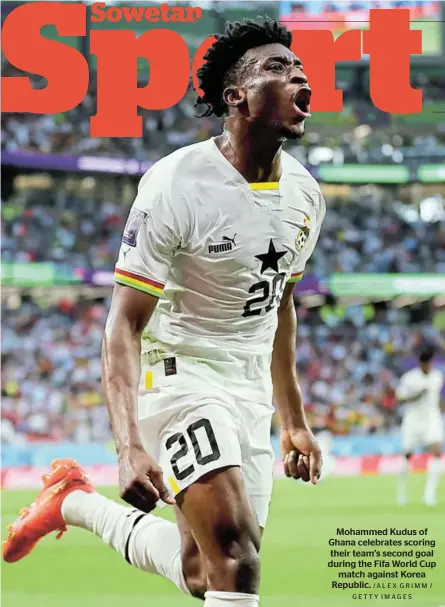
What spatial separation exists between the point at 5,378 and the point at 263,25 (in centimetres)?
1525

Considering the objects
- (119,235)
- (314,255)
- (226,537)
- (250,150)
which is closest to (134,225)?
(250,150)

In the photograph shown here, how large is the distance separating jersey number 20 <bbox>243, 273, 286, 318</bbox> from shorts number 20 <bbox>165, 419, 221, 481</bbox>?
17.8 inches

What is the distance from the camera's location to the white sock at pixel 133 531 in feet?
12.8

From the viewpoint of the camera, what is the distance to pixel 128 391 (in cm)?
318

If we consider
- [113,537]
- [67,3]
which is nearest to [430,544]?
[113,537]

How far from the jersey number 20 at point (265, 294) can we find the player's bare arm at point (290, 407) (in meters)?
0.31

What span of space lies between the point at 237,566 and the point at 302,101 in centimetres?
148

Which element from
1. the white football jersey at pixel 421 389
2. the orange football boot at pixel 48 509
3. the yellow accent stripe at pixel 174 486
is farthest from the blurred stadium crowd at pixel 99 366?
the yellow accent stripe at pixel 174 486

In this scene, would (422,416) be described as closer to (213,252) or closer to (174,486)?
(213,252)

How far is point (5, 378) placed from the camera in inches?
719

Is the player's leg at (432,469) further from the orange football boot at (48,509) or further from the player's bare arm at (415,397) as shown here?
the orange football boot at (48,509)

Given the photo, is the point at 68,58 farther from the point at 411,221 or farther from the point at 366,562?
the point at 411,221

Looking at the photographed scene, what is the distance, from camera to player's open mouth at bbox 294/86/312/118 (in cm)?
347

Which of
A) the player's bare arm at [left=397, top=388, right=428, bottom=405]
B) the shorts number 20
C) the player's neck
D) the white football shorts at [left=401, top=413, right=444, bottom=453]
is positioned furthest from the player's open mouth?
the white football shorts at [left=401, top=413, right=444, bottom=453]
